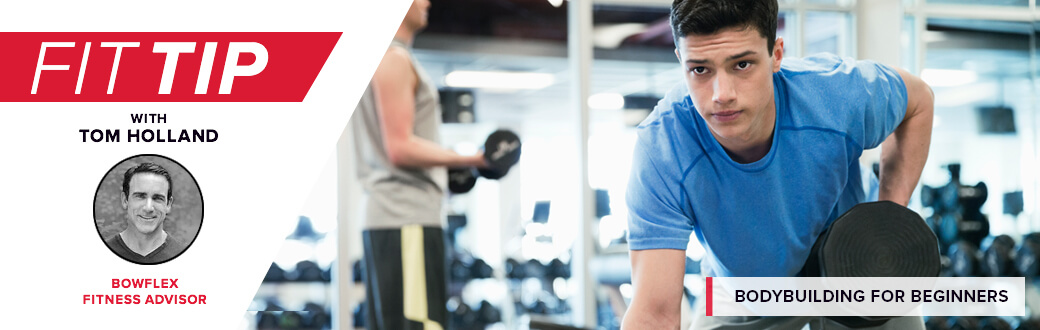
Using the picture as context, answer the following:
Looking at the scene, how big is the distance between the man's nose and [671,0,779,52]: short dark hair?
0.19 ft

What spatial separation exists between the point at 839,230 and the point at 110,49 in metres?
1.19

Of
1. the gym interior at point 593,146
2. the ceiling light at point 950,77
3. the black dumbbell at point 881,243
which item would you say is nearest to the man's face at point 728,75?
the black dumbbell at point 881,243

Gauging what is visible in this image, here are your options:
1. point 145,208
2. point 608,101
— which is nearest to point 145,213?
point 145,208

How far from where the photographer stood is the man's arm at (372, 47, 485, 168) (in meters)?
1.59

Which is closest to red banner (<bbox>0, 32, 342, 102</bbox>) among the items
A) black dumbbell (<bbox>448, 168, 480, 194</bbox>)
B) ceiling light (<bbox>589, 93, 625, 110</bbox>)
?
black dumbbell (<bbox>448, 168, 480, 194</bbox>)

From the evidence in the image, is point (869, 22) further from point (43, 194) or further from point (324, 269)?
point (43, 194)

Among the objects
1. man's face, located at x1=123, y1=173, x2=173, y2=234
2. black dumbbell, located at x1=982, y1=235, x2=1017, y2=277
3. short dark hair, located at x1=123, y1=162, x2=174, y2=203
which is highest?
short dark hair, located at x1=123, y1=162, x2=174, y2=203

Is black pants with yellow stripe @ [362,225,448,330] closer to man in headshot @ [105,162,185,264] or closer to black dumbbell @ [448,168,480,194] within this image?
black dumbbell @ [448,168,480,194]

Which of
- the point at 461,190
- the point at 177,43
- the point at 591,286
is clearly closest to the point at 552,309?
the point at 591,286

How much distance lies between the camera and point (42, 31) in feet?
4.58

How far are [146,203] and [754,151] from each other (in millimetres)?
960

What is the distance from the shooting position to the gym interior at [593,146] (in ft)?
8.20

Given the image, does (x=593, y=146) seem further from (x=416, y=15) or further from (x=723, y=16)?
(x=723, y=16)

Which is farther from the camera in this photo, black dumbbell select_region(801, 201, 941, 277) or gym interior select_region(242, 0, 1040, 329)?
gym interior select_region(242, 0, 1040, 329)
